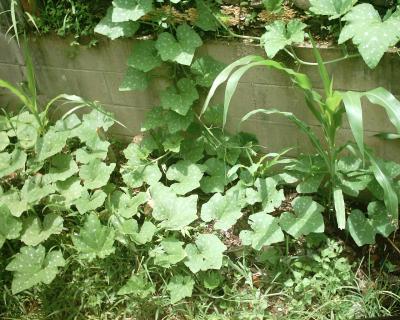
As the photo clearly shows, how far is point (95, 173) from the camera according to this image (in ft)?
7.19

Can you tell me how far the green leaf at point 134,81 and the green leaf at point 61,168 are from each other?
429mm

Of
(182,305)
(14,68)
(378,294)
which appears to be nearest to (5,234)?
(182,305)

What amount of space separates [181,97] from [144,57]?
24 cm

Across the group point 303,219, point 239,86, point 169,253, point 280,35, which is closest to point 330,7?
point 280,35

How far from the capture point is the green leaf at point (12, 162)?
7.14 feet

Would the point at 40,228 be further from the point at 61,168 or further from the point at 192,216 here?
the point at 192,216

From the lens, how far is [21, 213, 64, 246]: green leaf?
2.02 metres

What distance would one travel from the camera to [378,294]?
6.22 ft

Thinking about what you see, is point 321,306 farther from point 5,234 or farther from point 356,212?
point 5,234

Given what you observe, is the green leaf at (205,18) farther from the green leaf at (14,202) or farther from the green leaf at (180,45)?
the green leaf at (14,202)

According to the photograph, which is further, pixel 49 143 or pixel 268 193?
pixel 49 143

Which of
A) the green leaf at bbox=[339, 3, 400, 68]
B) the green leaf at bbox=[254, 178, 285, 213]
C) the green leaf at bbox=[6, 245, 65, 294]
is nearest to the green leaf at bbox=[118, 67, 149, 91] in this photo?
the green leaf at bbox=[254, 178, 285, 213]

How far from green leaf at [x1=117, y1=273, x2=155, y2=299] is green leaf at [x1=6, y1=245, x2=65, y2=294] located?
28cm

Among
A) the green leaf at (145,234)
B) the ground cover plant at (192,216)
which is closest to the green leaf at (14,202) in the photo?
the ground cover plant at (192,216)
